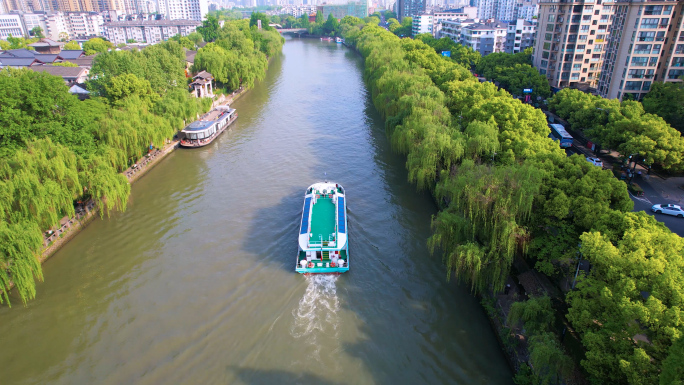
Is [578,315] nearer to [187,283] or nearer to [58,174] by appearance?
[187,283]

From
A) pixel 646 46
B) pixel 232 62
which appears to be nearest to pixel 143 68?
pixel 232 62

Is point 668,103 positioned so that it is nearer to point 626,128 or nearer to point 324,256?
point 626,128

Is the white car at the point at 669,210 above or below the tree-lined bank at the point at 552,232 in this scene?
below

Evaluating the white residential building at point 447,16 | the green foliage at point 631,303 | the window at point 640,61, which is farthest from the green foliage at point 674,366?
the white residential building at point 447,16

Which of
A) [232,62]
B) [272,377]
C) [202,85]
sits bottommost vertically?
[272,377]

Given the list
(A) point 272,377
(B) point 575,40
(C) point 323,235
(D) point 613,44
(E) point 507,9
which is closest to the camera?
(A) point 272,377

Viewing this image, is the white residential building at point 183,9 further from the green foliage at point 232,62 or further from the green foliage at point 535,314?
the green foliage at point 535,314

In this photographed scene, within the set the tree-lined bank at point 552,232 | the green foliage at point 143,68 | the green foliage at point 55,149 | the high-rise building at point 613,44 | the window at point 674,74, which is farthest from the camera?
the window at point 674,74

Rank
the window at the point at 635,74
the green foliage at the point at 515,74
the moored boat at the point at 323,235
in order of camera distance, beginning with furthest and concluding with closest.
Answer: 1. the green foliage at the point at 515,74
2. the window at the point at 635,74
3. the moored boat at the point at 323,235
